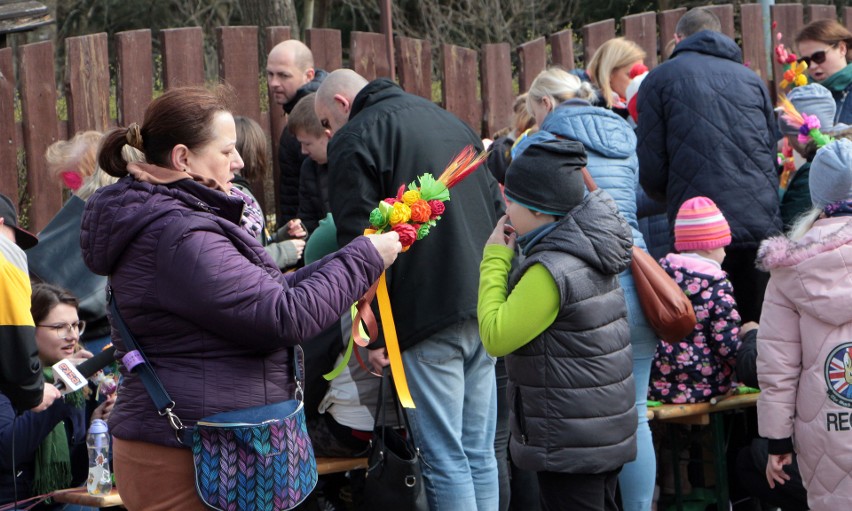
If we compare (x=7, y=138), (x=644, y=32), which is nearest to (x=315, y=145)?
(x=7, y=138)

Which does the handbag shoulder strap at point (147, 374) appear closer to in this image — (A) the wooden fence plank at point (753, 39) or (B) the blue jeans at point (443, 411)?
(B) the blue jeans at point (443, 411)

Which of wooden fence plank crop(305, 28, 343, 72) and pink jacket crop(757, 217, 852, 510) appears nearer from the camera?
pink jacket crop(757, 217, 852, 510)

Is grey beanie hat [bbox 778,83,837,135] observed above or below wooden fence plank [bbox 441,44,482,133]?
below

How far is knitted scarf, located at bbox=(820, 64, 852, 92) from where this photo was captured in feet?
22.6

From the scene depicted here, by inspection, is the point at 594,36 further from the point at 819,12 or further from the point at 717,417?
the point at 717,417

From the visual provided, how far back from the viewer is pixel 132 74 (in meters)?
6.16

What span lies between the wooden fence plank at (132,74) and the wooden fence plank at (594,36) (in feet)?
10.4

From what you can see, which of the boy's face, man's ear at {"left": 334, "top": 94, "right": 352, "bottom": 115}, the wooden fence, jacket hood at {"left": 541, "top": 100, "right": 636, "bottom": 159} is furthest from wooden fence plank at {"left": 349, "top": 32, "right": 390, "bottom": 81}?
jacket hood at {"left": 541, "top": 100, "right": 636, "bottom": 159}

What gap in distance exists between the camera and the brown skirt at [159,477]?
10.5 feet

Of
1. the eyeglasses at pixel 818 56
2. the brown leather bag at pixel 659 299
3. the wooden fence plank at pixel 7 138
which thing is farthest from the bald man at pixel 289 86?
the eyeglasses at pixel 818 56

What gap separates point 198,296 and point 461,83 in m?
4.45

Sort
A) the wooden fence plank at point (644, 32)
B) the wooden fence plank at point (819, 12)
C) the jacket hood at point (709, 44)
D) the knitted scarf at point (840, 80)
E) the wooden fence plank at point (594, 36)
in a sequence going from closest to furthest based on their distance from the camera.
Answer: the jacket hood at point (709, 44)
the knitted scarf at point (840, 80)
the wooden fence plank at point (594, 36)
the wooden fence plank at point (644, 32)
the wooden fence plank at point (819, 12)

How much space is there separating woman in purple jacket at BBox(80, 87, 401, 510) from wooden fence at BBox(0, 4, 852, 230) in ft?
9.34

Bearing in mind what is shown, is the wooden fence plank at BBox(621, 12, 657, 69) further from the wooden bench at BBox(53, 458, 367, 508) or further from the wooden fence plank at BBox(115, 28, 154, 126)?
the wooden bench at BBox(53, 458, 367, 508)
